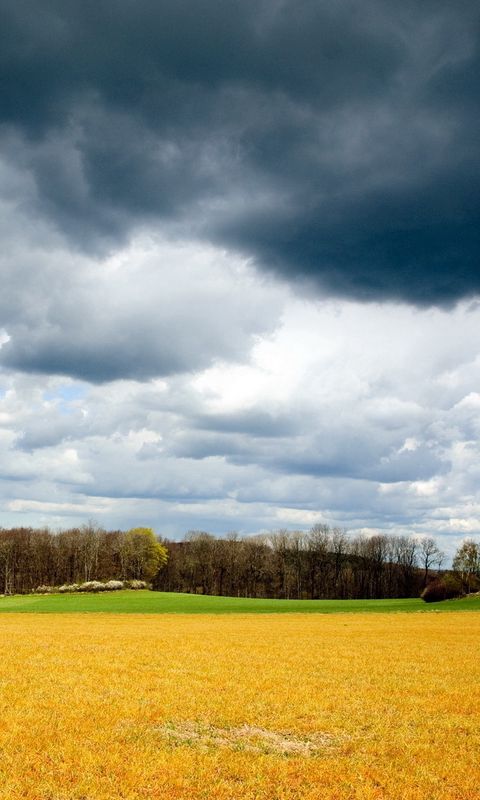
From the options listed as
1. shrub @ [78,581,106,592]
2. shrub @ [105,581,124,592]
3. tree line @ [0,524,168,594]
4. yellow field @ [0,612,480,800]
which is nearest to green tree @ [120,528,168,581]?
tree line @ [0,524,168,594]

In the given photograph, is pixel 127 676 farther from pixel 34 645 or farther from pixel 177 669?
pixel 34 645

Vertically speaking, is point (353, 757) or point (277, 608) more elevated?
point (353, 757)

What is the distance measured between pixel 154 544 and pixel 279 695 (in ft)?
436

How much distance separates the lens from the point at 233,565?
520 feet

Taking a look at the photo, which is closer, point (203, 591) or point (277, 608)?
point (277, 608)

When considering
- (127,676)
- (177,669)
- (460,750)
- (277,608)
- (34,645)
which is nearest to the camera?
(460,750)

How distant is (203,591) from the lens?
157 m

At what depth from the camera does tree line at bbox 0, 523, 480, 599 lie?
151 meters

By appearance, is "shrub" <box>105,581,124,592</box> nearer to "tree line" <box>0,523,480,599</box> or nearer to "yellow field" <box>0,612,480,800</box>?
"tree line" <box>0,523,480,599</box>

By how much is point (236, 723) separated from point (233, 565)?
14534 cm

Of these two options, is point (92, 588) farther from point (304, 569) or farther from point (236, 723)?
point (236, 723)

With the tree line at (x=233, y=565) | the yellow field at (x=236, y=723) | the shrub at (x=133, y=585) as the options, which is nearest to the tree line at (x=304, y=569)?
the tree line at (x=233, y=565)

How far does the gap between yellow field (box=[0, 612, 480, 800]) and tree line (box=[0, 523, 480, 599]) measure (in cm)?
12112

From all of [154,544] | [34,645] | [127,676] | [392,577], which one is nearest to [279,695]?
[127,676]
